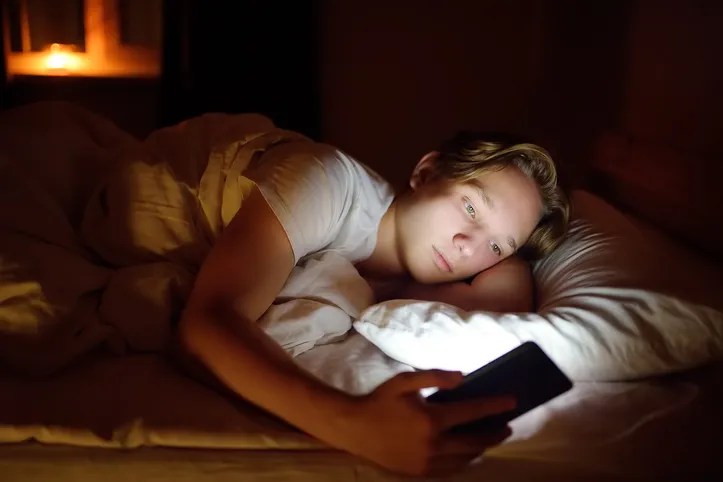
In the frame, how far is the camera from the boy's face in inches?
38.4

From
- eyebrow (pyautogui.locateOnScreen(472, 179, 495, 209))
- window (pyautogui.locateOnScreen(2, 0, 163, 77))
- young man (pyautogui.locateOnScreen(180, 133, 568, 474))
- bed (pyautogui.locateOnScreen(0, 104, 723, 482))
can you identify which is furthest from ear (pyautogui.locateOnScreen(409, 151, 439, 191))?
window (pyautogui.locateOnScreen(2, 0, 163, 77))

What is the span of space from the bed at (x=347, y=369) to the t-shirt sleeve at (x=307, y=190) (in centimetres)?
8

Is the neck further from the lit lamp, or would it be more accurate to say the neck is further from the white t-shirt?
the lit lamp

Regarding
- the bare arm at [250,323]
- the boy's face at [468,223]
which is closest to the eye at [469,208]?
the boy's face at [468,223]

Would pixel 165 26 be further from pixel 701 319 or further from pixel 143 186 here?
pixel 701 319

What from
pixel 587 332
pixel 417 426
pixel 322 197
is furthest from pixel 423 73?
pixel 417 426

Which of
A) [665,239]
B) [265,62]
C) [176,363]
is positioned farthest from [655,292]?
[265,62]

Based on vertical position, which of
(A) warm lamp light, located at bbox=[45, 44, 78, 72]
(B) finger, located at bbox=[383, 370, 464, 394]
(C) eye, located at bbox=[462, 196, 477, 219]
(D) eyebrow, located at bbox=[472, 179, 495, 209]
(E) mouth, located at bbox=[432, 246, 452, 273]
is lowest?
(E) mouth, located at bbox=[432, 246, 452, 273]

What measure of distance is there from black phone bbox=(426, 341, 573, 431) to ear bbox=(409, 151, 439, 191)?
0.44 metres

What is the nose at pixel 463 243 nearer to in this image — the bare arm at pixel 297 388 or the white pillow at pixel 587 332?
the white pillow at pixel 587 332

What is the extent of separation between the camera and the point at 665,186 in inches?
47.6

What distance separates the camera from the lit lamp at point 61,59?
89.1 inches

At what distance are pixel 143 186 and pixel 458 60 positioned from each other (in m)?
1.50

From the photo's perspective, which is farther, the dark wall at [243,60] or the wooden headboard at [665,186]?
the dark wall at [243,60]
